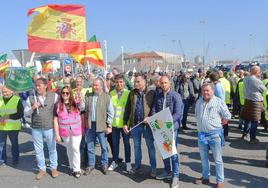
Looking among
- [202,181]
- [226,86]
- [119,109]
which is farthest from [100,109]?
[226,86]

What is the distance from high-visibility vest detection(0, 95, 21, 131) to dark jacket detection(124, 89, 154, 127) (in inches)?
91.3

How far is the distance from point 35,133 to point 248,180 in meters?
3.89

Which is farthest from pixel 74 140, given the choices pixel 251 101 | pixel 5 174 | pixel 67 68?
pixel 67 68

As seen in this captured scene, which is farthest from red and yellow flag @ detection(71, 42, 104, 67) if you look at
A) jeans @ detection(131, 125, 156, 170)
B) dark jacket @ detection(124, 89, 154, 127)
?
jeans @ detection(131, 125, 156, 170)

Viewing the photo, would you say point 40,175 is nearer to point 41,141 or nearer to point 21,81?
point 41,141

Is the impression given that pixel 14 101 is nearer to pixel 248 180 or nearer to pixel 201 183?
pixel 201 183

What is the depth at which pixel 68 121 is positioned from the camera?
603 centimetres

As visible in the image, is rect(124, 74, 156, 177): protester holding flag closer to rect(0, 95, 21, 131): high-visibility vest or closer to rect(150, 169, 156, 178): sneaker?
rect(150, 169, 156, 178): sneaker

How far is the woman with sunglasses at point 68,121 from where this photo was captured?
6035 millimetres

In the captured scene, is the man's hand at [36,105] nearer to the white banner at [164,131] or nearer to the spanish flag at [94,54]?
the white banner at [164,131]

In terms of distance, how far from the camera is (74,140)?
6.07 metres

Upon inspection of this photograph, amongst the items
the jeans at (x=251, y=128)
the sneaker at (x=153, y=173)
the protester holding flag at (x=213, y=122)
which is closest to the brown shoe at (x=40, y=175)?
the sneaker at (x=153, y=173)

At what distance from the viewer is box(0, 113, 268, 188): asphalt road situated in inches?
226

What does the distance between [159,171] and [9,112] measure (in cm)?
322
